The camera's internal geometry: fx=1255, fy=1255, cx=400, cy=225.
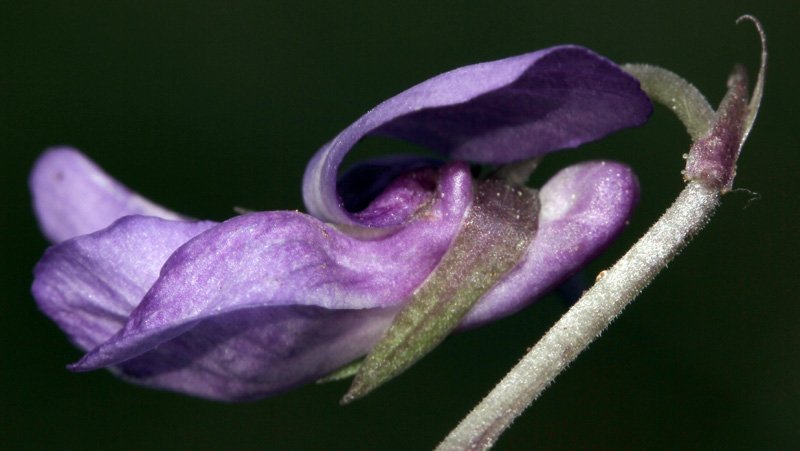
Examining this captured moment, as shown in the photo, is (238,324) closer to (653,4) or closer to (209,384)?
(209,384)

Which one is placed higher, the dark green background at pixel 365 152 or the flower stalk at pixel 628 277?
the flower stalk at pixel 628 277

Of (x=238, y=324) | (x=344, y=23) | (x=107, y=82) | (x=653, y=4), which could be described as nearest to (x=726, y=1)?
(x=653, y=4)

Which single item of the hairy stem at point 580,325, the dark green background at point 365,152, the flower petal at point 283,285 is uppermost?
the flower petal at point 283,285

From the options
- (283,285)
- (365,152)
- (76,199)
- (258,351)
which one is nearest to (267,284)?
(283,285)

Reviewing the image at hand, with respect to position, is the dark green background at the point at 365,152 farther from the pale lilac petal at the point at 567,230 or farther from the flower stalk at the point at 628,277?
the flower stalk at the point at 628,277

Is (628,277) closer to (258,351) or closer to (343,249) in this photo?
(343,249)

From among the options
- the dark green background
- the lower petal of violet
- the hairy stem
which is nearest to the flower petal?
the lower petal of violet

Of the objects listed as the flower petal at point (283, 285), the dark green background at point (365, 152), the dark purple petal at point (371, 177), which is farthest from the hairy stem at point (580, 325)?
the dark green background at point (365, 152)

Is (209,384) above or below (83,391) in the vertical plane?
above
